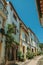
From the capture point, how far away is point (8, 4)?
23250 millimetres

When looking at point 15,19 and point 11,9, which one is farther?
point 15,19

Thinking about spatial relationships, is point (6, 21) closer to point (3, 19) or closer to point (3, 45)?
point (3, 19)

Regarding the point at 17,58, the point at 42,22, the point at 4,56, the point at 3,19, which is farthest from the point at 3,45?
the point at 42,22

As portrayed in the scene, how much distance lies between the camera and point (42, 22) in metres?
3.43

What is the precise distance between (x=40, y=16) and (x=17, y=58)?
73.7 feet

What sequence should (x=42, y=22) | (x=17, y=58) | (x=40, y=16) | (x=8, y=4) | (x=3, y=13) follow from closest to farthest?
(x=40, y=16) → (x=42, y=22) → (x=3, y=13) → (x=8, y=4) → (x=17, y=58)

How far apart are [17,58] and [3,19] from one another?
6.88 m

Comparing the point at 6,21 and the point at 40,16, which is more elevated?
the point at 6,21

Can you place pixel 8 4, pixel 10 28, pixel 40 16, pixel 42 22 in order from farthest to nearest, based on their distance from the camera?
pixel 8 4
pixel 10 28
pixel 42 22
pixel 40 16

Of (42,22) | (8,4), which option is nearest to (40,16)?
(42,22)

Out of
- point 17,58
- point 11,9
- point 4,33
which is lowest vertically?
point 17,58

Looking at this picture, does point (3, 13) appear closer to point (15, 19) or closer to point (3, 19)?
point (3, 19)

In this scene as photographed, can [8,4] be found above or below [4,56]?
above

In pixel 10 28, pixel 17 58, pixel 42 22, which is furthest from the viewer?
pixel 17 58
